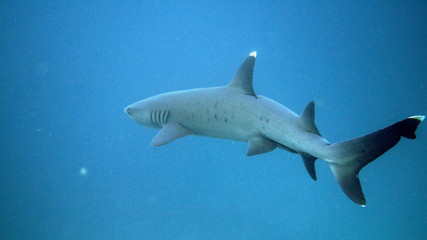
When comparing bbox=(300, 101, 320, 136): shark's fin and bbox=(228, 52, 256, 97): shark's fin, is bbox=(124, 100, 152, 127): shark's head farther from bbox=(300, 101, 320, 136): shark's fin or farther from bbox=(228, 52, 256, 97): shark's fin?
bbox=(300, 101, 320, 136): shark's fin

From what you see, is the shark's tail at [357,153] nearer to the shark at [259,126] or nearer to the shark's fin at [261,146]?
the shark at [259,126]

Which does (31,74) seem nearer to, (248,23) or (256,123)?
(248,23)

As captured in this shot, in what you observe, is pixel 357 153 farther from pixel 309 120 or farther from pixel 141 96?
pixel 141 96

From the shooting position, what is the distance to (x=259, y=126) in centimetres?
384

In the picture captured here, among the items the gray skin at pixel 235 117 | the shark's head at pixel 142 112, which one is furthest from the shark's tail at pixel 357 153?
the shark's head at pixel 142 112

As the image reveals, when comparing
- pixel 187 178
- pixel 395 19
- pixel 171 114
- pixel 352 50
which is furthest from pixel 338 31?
pixel 171 114

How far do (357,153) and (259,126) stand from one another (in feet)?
4.12

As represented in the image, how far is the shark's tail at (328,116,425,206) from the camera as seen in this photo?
2.92 meters

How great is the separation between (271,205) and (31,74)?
23.3 meters

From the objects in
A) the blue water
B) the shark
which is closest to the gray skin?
the shark

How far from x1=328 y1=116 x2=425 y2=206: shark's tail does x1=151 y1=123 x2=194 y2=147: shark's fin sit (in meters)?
2.34

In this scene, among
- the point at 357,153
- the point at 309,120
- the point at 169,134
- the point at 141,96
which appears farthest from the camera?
the point at 141,96

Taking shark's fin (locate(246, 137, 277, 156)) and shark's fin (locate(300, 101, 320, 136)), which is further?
shark's fin (locate(246, 137, 277, 156))

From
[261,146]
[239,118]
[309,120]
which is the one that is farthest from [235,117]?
[309,120]
